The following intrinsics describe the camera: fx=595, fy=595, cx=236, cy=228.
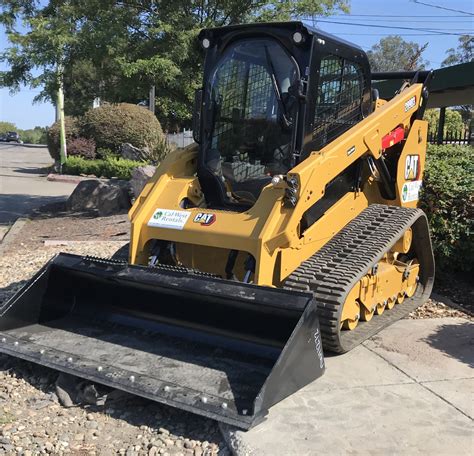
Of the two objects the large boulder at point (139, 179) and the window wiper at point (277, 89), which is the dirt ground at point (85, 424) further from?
the large boulder at point (139, 179)

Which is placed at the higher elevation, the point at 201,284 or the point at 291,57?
the point at 291,57

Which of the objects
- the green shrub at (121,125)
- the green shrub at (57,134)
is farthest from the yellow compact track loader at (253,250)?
the green shrub at (57,134)

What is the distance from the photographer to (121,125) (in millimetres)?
24344

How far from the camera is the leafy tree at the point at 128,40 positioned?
10047 millimetres

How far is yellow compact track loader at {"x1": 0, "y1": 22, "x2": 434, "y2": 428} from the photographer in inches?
156

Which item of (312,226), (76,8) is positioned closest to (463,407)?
(312,226)

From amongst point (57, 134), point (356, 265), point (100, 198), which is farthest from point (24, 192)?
point (356, 265)

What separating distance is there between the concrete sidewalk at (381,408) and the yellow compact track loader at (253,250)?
0.48ft

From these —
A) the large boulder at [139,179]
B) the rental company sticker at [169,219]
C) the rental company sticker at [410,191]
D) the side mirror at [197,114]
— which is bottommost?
the large boulder at [139,179]

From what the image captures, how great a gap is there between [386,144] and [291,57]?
130cm

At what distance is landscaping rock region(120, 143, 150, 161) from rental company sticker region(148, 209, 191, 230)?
18.2m

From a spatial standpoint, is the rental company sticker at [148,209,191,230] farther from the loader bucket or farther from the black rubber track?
the black rubber track

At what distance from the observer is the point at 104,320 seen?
195 inches

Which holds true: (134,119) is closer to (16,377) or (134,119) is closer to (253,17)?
(253,17)
